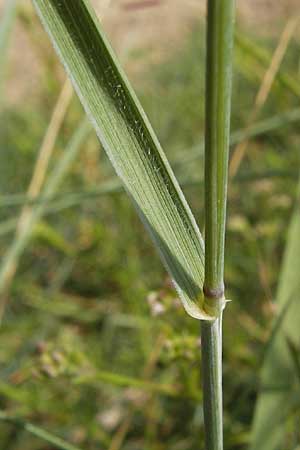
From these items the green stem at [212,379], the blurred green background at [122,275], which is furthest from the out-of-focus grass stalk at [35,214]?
the green stem at [212,379]

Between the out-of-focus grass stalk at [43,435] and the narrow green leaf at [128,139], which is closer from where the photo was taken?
the narrow green leaf at [128,139]

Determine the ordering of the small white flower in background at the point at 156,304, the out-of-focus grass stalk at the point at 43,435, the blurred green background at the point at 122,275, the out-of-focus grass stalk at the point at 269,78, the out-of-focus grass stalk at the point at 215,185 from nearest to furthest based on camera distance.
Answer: the out-of-focus grass stalk at the point at 215,185 → the out-of-focus grass stalk at the point at 43,435 → the small white flower in background at the point at 156,304 → the blurred green background at the point at 122,275 → the out-of-focus grass stalk at the point at 269,78

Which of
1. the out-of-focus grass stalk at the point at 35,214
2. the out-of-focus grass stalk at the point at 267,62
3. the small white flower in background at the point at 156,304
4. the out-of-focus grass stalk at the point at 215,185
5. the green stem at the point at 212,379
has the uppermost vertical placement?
the out-of-focus grass stalk at the point at 267,62

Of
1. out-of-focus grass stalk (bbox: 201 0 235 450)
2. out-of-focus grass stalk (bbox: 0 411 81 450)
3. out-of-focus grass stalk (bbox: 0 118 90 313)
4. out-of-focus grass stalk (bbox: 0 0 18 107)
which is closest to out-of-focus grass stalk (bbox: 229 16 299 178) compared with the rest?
out-of-focus grass stalk (bbox: 0 118 90 313)

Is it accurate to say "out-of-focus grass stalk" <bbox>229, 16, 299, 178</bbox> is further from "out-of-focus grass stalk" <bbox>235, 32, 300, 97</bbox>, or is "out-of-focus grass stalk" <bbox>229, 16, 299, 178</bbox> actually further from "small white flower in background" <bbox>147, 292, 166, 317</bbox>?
"small white flower in background" <bbox>147, 292, 166, 317</bbox>

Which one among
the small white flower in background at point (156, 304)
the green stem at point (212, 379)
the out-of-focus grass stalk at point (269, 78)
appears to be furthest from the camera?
the out-of-focus grass stalk at point (269, 78)

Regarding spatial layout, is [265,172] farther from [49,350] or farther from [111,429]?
[111,429]

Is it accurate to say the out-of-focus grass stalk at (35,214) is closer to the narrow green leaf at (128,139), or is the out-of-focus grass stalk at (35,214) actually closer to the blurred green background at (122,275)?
the blurred green background at (122,275)
